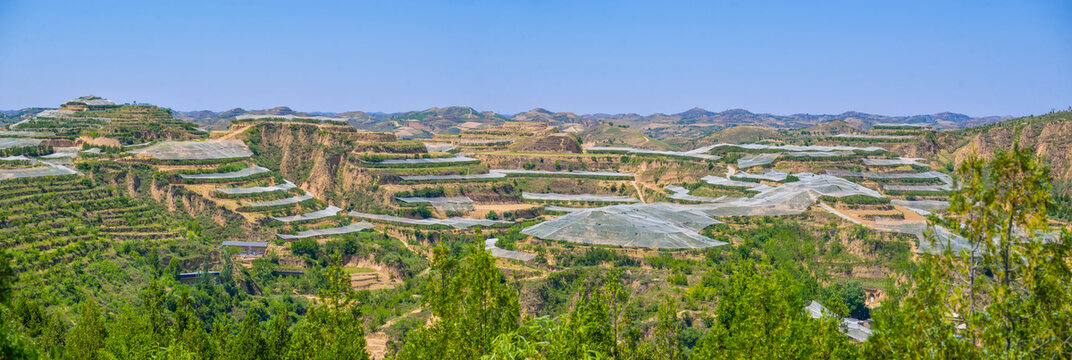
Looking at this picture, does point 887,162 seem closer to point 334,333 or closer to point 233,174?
point 233,174

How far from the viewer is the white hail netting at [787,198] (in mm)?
91250

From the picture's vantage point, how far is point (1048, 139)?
11238cm

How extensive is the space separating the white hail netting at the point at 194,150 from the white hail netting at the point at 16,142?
13.7m

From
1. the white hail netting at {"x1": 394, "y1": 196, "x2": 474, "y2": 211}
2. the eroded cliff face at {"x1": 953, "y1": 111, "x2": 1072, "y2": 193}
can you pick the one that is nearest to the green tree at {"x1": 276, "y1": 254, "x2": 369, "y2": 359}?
Answer: the white hail netting at {"x1": 394, "y1": 196, "x2": 474, "y2": 211}

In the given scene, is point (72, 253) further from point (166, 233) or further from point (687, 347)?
point (687, 347)

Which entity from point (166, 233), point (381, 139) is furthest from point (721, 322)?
point (381, 139)

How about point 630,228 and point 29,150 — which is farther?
point 29,150

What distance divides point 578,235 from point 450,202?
96.6 feet

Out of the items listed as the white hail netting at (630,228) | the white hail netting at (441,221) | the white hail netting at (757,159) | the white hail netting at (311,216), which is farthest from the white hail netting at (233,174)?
the white hail netting at (757,159)

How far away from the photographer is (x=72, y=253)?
6025 cm

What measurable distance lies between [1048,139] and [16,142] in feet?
474

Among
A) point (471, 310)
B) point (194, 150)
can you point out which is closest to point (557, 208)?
point (194, 150)

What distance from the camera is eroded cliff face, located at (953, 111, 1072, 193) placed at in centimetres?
10594

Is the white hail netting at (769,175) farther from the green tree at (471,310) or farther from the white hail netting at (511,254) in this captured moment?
the green tree at (471,310)
